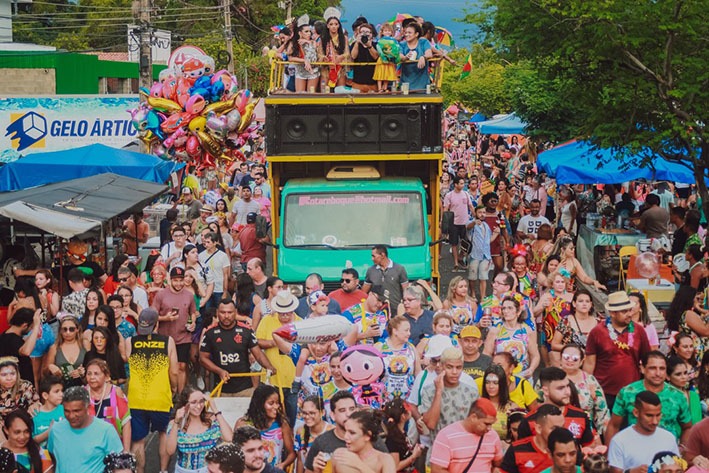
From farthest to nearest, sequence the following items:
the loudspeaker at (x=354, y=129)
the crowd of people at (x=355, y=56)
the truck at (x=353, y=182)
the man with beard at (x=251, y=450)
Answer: the crowd of people at (x=355, y=56) < the loudspeaker at (x=354, y=129) < the truck at (x=353, y=182) < the man with beard at (x=251, y=450)

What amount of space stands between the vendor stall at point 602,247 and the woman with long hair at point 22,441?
39.2ft

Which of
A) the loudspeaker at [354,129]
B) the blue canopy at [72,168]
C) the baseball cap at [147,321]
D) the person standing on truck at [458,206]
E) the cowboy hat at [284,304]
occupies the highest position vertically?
the loudspeaker at [354,129]

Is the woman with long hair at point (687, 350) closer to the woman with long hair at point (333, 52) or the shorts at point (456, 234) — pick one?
the woman with long hair at point (333, 52)

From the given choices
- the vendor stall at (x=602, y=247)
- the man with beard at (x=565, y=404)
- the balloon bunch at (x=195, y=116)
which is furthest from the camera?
the balloon bunch at (x=195, y=116)

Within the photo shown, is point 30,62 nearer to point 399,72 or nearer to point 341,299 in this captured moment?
point 399,72

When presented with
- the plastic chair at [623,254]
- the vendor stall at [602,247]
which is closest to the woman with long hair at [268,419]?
the plastic chair at [623,254]

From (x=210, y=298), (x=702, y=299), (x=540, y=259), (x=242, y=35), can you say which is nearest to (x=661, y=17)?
(x=540, y=259)

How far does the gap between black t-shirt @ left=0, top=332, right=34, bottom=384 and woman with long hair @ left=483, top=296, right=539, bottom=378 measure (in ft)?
14.3

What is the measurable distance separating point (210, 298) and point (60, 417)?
238 inches

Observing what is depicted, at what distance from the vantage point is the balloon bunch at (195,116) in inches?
870

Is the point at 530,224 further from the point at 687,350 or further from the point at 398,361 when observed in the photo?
the point at 398,361

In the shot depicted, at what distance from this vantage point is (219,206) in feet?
69.7

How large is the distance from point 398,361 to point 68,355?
10.6 feet

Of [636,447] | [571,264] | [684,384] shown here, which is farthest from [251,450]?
[571,264]
